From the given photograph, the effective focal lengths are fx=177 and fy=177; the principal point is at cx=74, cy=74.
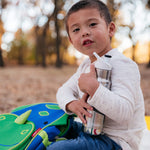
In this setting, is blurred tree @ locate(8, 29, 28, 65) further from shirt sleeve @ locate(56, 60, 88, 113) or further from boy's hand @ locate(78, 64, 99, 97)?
boy's hand @ locate(78, 64, 99, 97)

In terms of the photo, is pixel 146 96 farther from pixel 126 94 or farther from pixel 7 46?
pixel 7 46

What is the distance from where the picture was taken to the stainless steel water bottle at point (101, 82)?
817 mm

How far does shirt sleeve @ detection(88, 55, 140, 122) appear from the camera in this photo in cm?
75

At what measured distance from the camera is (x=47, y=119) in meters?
1.06

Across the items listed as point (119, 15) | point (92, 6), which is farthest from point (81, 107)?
point (119, 15)

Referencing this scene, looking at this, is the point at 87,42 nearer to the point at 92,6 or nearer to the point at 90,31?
the point at 90,31

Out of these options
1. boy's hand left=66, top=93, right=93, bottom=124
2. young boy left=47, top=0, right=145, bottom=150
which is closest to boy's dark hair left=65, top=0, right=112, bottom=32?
young boy left=47, top=0, right=145, bottom=150

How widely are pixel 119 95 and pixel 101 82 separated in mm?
98

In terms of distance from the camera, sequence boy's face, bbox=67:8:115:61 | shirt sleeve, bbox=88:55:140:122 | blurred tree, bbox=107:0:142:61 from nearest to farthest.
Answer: shirt sleeve, bbox=88:55:140:122, boy's face, bbox=67:8:115:61, blurred tree, bbox=107:0:142:61

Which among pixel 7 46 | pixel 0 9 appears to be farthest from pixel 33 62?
pixel 0 9

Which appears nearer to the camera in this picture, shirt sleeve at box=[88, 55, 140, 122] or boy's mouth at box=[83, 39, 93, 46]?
shirt sleeve at box=[88, 55, 140, 122]

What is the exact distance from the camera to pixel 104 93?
76 centimetres

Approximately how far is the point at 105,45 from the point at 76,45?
17 centimetres

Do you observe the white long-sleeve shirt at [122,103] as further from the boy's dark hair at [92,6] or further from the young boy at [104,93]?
the boy's dark hair at [92,6]
